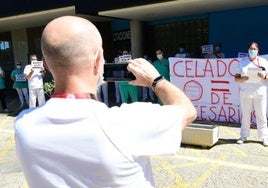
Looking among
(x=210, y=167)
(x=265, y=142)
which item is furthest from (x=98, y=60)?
(x=265, y=142)

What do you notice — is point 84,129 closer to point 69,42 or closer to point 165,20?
point 69,42

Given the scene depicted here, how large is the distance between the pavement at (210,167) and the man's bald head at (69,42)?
3.78 meters

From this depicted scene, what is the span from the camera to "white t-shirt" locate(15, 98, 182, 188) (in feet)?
3.93

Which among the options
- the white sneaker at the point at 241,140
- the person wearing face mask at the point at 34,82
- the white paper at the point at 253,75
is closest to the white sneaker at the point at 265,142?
the white sneaker at the point at 241,140

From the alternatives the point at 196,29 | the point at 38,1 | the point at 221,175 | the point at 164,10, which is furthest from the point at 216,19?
the point at 221,175

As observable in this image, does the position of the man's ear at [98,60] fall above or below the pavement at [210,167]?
above

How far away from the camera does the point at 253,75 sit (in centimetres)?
612

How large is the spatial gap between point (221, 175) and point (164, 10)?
280 inches

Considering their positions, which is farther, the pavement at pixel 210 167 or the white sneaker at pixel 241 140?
the white sneaker at pixel 241 140

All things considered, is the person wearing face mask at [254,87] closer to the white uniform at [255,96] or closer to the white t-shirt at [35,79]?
the white uniform at [255,96]

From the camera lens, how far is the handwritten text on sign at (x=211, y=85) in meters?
7.91

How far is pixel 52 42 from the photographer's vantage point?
1251 millimetres

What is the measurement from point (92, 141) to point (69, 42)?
368 mm

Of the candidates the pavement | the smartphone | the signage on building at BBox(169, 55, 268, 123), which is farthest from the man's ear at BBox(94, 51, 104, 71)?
the signage on building at BBox(169, 55, 268, 123)
